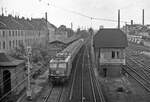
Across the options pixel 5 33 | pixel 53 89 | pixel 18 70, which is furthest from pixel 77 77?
pixel 5 33

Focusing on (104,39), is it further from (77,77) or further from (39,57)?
(39,57)

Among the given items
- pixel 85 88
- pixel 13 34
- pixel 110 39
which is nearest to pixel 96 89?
pixel 85 88

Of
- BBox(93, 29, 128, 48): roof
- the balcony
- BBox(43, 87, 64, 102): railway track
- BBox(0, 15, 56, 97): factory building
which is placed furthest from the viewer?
BBox(93, 29, 128, 48): roof

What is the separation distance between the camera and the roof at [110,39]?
34.2 metres

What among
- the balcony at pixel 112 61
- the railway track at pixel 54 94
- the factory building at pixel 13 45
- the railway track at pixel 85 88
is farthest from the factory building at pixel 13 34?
the railway track at pixel 54 94

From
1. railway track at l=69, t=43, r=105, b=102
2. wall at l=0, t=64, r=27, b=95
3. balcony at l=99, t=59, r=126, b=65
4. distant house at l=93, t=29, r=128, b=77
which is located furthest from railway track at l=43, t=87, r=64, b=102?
distant house at l=93, t=29, r=128, b=77

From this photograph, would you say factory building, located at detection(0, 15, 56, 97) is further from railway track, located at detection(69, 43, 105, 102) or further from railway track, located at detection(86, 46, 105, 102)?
railway track, located at detection(86, 46, 105, 102)

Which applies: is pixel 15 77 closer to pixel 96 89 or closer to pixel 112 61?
pixel 96 89

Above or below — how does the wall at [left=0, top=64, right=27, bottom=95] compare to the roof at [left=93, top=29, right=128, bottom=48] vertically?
below

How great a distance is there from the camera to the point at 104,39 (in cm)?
3594

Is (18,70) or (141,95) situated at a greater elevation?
(18,70)

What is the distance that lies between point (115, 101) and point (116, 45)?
41.0 feet

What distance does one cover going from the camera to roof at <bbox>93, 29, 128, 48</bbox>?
34219mm

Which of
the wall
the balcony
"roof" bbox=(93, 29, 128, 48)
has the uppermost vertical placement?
"roof" bbox=(93, 29, 128, 48)
